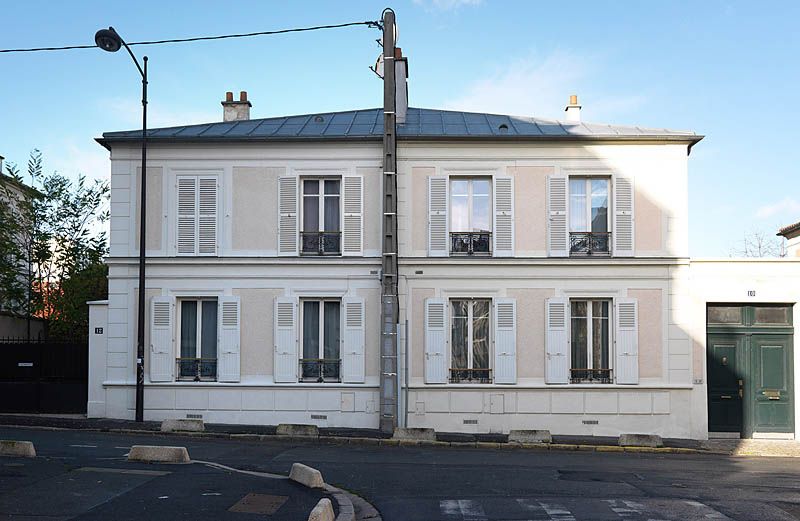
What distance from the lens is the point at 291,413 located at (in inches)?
746

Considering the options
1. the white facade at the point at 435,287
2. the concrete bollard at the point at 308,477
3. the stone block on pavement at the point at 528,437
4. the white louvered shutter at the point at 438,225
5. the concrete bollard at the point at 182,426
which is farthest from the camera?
the white louvered shutter at the point at 438,225

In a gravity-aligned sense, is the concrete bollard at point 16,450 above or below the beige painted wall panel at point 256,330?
below

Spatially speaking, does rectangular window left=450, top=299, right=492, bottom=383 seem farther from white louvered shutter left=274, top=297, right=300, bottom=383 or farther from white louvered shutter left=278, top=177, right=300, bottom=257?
white louvered shutter left=278, top=177, right=300, bottom=257

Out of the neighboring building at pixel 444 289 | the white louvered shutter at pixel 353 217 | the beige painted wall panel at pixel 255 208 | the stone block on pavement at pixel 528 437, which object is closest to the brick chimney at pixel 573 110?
the neighboring building at pixel 444 289

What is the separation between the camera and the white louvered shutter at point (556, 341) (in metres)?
19.0

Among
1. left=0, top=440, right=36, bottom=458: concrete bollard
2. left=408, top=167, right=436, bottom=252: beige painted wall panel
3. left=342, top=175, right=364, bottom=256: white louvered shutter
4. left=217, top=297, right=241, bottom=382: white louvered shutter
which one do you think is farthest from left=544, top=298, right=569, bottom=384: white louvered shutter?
left=0, top=440, right=36, bottom=458: concrete bollard

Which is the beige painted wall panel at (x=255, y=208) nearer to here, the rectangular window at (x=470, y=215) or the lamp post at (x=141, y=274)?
the lamp post at (x=141, y=274)

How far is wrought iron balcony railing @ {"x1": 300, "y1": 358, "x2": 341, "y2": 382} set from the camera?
63.1ft

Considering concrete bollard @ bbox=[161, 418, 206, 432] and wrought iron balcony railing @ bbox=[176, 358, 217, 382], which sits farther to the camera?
wrought iron balcony railing @ bbox=[176, 358, 217, 382]

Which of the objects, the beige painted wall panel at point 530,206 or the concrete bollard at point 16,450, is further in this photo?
the beige painted wall panel at point 530,206

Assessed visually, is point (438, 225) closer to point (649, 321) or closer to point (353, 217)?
point (353, 217)

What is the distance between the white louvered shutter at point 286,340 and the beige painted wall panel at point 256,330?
0.59 feet

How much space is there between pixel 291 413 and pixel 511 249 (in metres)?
6.22

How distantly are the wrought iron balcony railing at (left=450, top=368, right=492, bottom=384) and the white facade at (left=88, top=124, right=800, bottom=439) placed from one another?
51mm
